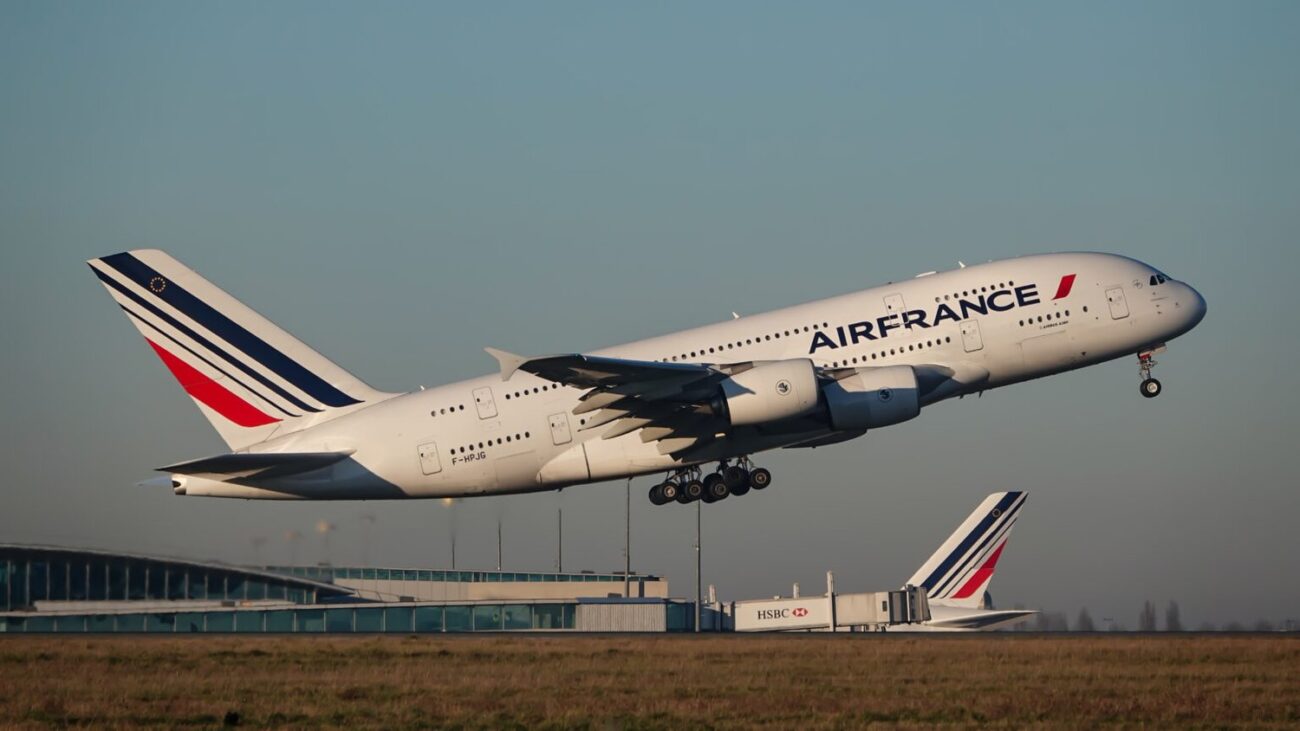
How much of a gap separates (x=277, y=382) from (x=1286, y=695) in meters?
30.3

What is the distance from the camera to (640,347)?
47938 mm

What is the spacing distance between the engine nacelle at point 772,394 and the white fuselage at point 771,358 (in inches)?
61.8

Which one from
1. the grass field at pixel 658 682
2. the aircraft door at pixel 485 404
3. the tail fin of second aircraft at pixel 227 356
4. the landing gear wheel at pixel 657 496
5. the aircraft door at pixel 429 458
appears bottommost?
the grass field at pixel 658 682

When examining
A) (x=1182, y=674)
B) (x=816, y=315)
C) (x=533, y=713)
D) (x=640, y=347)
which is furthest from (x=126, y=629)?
(x=1182, y=674)

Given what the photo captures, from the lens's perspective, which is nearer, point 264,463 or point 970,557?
point 264,463

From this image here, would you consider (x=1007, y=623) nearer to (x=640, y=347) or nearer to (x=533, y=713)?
(x=640, y=347)

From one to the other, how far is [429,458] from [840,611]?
27.1 meters

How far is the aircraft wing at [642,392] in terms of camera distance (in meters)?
43.5

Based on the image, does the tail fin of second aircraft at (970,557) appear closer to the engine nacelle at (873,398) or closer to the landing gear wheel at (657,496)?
the landing gear wheel at (657,496)

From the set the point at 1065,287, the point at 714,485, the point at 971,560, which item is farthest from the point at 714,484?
the point at 971,560

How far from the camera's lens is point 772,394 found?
45.4 meters

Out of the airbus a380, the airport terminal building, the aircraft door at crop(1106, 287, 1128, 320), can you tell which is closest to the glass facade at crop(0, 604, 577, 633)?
the airport terminal building

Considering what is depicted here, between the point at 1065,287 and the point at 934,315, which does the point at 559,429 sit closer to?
the point at 934,315

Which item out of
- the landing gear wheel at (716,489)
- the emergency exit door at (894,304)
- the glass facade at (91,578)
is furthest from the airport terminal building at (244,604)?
the emergency exit door at (894,304)
